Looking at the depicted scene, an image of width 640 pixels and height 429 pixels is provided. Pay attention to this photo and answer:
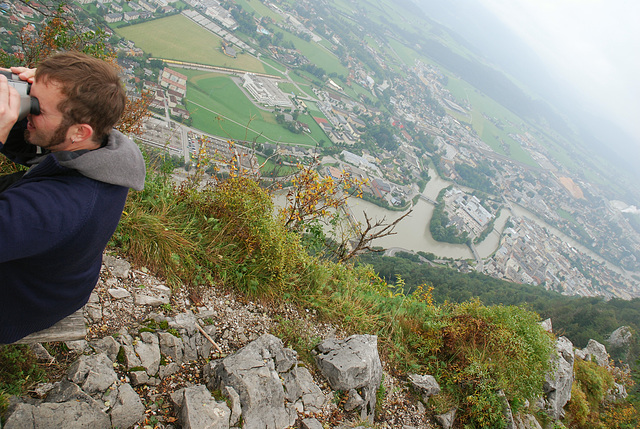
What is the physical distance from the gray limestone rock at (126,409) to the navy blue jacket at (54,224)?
71 centimetres

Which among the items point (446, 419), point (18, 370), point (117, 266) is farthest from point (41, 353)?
point (446, 419)

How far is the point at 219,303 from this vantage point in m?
3.57

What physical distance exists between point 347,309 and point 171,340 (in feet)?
7.65

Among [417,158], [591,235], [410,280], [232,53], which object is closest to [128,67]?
[232,53]

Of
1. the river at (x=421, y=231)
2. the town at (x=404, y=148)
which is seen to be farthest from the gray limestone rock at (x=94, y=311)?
the river at (x=421, y=231)

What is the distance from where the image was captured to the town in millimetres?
22484

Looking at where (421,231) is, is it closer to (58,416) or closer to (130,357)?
(130,357)

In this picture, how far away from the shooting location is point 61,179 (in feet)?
4.35

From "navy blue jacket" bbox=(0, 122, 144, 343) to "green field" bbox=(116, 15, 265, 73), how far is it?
29.1m

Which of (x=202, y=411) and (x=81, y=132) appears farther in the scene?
(x=202, y=411)

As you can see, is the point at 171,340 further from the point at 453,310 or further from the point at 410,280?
the point at 410,280

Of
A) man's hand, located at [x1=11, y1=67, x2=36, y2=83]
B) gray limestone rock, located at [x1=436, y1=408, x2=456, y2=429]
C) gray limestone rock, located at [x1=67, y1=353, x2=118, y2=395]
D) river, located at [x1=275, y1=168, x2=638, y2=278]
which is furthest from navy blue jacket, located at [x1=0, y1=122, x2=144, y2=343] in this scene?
river, located at [x1=275, y1=168, x2=638, y2=278]

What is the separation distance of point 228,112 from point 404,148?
29069 mm

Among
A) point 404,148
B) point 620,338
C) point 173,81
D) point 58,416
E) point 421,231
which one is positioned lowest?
point 421,231
